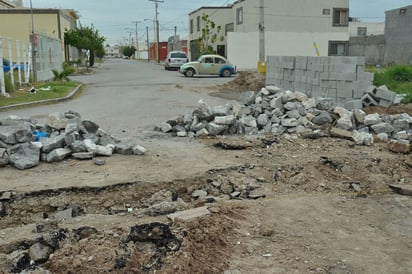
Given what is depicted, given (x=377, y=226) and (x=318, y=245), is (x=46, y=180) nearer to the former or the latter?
(x=318, y=245)

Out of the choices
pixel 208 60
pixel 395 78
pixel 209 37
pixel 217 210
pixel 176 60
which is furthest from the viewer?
pixel 209 37

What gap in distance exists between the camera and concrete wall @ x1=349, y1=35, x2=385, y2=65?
124 ft

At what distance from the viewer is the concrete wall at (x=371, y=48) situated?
3784 cm

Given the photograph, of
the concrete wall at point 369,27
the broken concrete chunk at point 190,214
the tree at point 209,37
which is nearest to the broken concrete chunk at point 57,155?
the broken concrete chunk at point 190,214

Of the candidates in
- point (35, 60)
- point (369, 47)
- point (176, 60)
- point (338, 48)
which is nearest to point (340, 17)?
point (338, 48)

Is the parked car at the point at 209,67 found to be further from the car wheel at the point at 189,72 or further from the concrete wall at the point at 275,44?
the concrete wall at the point at 275,44

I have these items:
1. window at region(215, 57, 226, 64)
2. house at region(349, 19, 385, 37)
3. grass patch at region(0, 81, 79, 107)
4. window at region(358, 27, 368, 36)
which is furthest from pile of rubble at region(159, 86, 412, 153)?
house at region(349, 19, 385, 37)

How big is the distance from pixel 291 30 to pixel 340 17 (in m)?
5.30

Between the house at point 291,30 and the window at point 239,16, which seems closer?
the house at point 291,30

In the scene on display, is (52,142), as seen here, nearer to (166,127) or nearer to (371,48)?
(166,127)

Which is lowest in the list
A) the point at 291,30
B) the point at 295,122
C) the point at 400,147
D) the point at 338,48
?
the point at 400,147

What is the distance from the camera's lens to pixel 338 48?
45594 millimetres

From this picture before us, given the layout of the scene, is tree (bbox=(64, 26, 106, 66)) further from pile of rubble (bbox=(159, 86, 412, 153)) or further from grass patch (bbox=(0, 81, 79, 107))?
pile of rubble (bbox=(159, 86, 412, 153))

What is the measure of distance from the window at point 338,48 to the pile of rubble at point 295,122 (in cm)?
3746
